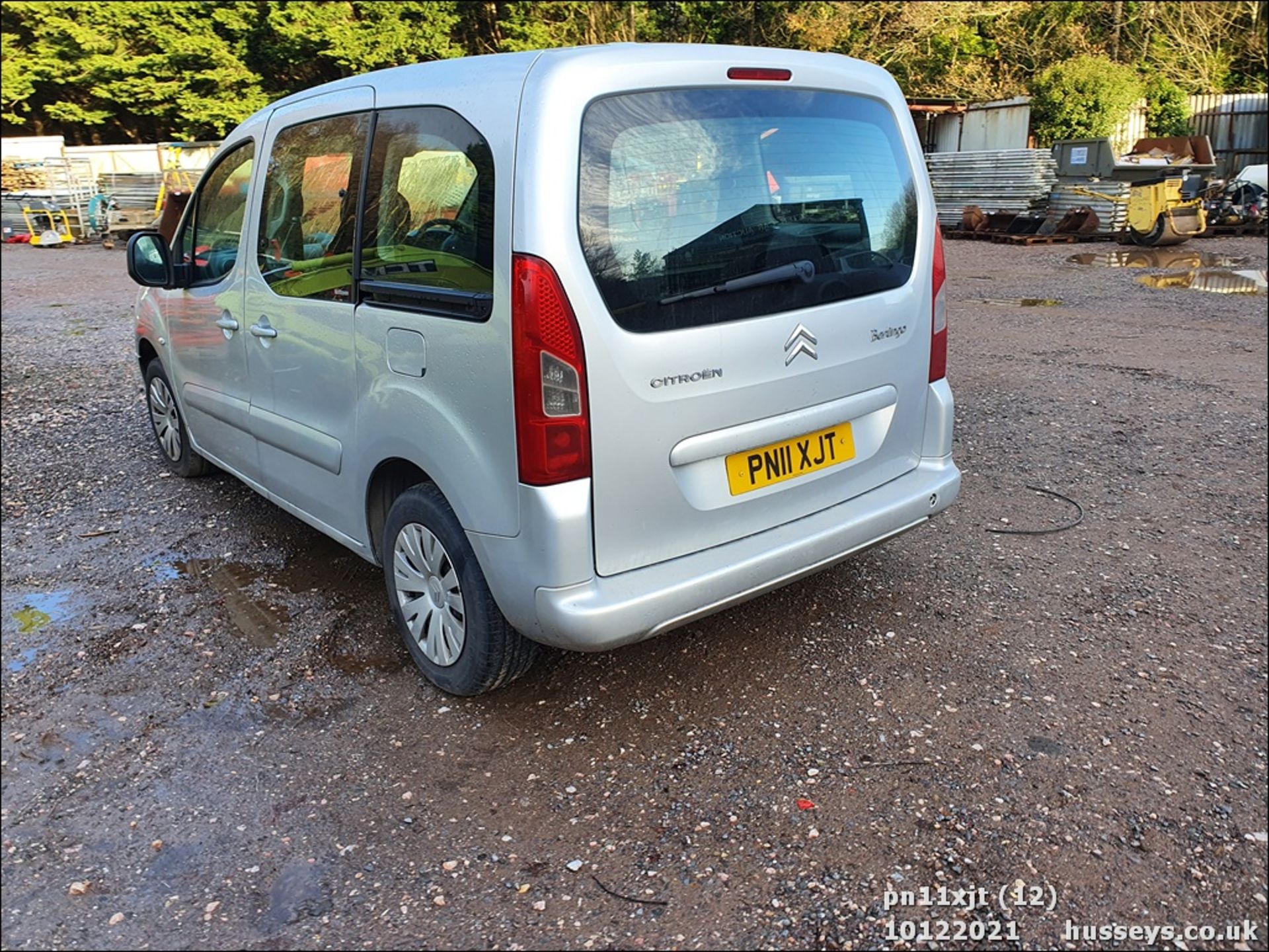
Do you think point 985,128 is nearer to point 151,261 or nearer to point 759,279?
point 151,261

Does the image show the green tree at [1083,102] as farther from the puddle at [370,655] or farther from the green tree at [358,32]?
the puddle at [370,655]

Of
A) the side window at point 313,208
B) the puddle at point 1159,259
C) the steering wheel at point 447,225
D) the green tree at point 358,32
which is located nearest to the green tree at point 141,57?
the green tree at point 358,32

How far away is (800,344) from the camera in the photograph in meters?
2.98

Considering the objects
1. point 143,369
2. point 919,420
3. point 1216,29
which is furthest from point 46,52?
point 919,420

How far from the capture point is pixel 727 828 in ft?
8.53

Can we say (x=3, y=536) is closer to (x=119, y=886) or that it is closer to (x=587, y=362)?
(x=119, y=886)

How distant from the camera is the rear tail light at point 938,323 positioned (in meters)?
3.47

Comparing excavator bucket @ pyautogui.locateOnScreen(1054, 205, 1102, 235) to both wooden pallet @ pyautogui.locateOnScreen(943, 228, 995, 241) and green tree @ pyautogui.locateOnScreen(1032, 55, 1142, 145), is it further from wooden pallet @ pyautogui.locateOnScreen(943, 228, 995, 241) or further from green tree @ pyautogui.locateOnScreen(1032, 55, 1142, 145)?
green tree @ pyautogui.locateOnScreen(1032, 55, 1142, 145)

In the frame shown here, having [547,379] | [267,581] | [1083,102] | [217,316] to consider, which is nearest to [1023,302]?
[217,316]

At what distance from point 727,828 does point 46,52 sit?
36517 mm

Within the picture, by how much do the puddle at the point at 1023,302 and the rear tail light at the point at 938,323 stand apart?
798 centimetres

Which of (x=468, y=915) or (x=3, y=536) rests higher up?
(x=3, y=536)

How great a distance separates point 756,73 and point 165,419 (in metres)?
4.07

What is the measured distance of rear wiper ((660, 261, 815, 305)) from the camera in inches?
108
